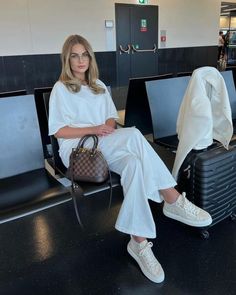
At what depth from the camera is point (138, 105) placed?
2.48m

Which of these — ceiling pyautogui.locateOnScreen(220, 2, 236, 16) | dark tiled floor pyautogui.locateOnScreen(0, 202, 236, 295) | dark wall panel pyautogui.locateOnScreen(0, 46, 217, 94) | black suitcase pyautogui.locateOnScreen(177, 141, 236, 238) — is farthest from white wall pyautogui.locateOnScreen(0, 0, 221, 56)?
black suitcase pyautogui.locateOnScreen(177, 141, 236, 238)

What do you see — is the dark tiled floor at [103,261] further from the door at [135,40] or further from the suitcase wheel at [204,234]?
the door at [135,40]

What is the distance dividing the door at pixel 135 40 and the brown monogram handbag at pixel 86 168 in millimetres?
5043

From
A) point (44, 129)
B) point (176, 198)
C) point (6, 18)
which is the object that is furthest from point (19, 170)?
point (6, 18)

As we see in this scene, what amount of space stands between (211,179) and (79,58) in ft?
3.40

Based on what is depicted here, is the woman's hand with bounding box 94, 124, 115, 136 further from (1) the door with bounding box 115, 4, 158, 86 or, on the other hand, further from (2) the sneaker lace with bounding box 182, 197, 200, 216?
(1) the door with bounding box 115, 4, 158, 86

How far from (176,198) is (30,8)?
4.59 meters

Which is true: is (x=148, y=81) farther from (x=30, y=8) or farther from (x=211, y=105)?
(x=30, y=8)

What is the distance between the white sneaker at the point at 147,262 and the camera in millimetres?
1446

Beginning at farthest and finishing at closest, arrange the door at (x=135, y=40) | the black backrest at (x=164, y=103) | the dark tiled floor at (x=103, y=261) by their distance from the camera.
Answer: the door at (x=135, y=40) < the black backrest at (x=164, y=103) < the dark tiled floor at (x=103, y=261)

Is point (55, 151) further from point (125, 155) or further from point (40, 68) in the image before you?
point (40, 68)

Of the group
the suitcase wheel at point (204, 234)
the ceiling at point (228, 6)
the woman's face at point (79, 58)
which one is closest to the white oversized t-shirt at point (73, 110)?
the woman's face at point (79, 58)

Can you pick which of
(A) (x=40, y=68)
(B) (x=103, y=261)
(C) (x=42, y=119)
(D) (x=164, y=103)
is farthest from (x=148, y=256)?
(A) (x=40, y=68)

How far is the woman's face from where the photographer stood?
1.72 meters
